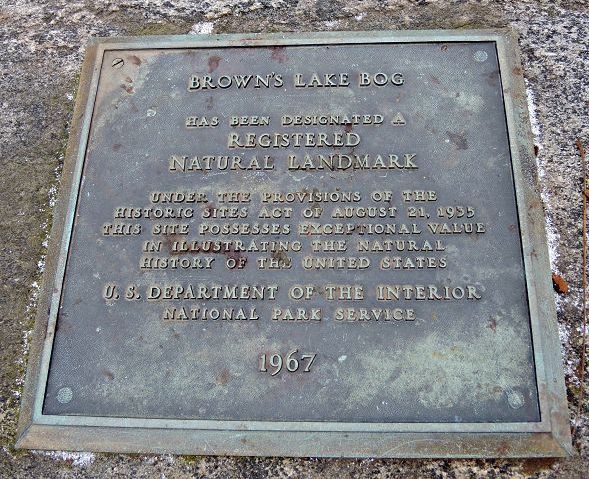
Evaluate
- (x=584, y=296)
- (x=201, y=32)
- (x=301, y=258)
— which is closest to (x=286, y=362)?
(x=301, y=258)

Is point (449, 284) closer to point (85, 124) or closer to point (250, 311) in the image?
point (250, 311)

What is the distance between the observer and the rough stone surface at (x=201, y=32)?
6.94 ft

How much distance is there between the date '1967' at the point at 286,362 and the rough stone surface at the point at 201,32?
1.14 feet

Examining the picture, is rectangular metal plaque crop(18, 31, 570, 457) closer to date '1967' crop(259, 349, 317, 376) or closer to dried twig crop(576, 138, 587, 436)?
date '1967' crop(259, 349, 317, 376)

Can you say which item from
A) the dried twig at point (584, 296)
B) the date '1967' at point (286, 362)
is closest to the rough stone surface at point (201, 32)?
the dried twig at point (584, 296)

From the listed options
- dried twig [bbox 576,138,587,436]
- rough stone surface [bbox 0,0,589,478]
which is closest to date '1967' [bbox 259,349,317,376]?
rough stone surface [bbox 0,0,589,478]

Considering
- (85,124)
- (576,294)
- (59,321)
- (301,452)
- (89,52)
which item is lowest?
(301,452)

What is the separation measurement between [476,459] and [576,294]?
2.63 ft

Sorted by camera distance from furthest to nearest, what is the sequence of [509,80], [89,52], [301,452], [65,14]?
[65,14], [89,52], [509,80], [301,452]

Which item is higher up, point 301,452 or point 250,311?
point 250,311

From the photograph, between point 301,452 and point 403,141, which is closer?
point 301,452

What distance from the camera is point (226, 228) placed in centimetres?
240

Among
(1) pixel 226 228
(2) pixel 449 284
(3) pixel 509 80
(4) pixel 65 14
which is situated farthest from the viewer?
(4) pixel 65 14

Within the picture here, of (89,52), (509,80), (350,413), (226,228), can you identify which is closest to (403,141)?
(509,80)
